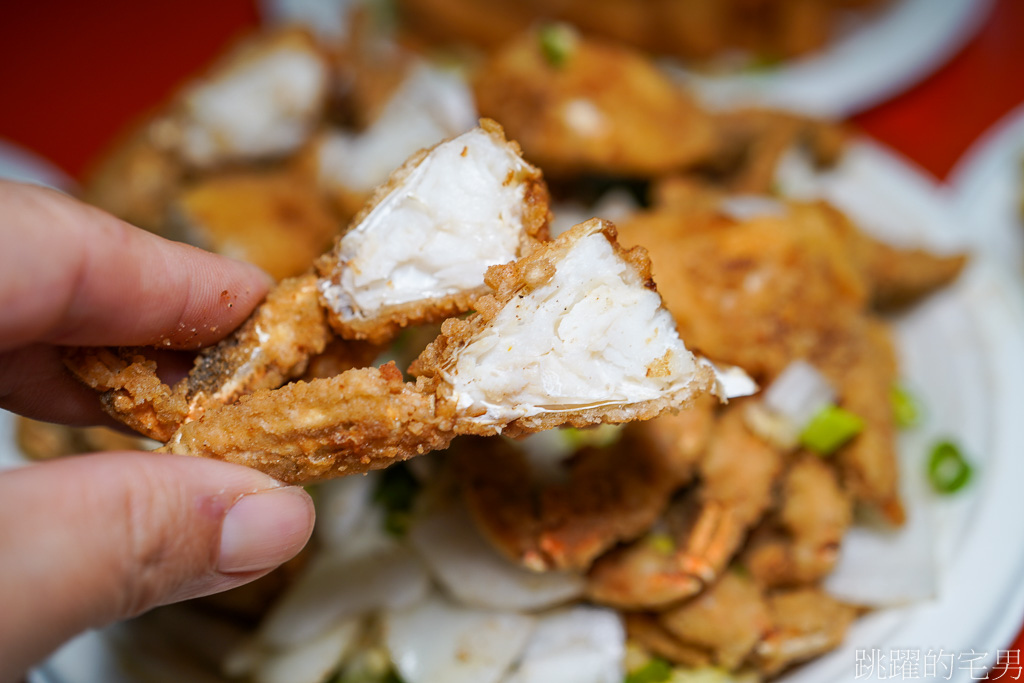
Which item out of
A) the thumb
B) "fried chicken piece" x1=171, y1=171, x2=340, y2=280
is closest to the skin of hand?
the thumb

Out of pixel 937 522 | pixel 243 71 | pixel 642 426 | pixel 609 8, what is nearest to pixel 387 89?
pixel 243 71

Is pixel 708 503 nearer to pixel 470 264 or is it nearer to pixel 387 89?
pixel 470 264

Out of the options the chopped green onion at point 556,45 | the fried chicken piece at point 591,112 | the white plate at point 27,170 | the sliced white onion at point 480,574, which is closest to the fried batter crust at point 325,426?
the sliced white onion at point 480,574

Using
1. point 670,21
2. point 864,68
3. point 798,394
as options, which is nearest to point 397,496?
point 798,394

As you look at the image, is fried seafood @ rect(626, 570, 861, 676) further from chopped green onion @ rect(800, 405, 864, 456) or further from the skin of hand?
the skin of hand

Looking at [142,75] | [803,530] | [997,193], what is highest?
[142,75]

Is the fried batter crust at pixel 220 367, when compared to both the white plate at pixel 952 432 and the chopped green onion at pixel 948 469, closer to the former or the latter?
the white plate at pixel 952 432

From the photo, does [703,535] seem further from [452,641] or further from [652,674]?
[452,641]
